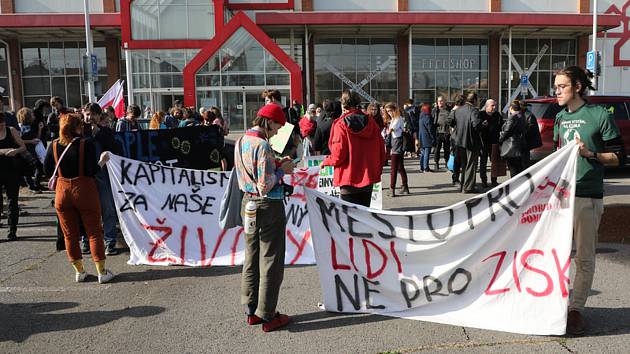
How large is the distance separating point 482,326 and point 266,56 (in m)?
21.3

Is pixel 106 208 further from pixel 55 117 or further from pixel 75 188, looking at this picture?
pixel 55 117

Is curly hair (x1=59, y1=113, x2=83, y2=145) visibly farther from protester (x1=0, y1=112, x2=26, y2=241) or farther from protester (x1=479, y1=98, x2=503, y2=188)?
protester (x1=479, y1=98, x2=503, y2=188)

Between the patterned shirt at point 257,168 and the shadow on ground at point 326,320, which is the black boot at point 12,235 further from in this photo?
the shadow on ground at point 326,320

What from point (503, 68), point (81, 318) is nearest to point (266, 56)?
point (503, 68)

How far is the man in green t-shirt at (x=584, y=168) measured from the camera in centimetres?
400

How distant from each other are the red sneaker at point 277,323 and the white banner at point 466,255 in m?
0.42

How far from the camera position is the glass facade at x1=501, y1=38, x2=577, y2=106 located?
1240 inches

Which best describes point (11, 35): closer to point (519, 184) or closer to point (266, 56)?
point (266, 56)

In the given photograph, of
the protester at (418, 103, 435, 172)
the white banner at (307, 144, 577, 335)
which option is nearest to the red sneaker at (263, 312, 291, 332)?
the white banner at (307, 144, 577, 335)

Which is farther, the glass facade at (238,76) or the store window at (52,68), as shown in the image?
the store window at (52,68)

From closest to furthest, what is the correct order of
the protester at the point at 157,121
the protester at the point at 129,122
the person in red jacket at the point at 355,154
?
the person in red jacket at the point at 355,154 < the protester at the point at 129,122 < the protester at the point at 157,121

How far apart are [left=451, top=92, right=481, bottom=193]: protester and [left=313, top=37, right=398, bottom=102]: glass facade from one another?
20165 mm

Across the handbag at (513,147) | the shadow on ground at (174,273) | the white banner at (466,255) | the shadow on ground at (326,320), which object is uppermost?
the handbag at (513,147)

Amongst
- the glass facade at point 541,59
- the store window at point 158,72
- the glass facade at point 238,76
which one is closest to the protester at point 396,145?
the glass facade at point 238,76
